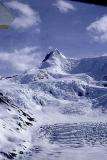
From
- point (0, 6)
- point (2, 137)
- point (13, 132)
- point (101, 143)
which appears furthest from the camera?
point (101, 143)

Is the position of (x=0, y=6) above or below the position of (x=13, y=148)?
below

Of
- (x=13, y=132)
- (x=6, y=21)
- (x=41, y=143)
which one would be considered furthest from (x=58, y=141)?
(x=6, y=21)

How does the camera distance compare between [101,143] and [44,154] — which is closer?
[44,154]

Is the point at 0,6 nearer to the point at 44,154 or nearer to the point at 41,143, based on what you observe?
the point at 44,154

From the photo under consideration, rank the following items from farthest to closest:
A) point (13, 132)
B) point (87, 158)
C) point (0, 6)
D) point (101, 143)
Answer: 1. point (101, 143)
2. point (13, 132)
3. point (87, 158)
4. point (0, 6)

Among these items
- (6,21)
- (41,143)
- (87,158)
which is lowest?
(6,21)

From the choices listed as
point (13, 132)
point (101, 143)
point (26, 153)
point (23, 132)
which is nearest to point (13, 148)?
point (26, 153)
